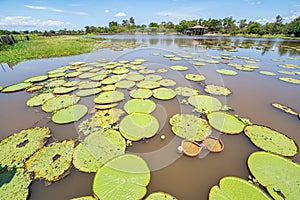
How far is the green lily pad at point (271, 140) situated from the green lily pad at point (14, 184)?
3946mm

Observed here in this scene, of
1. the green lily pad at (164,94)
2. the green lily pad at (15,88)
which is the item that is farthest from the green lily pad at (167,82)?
the green lily pad at (15,88)

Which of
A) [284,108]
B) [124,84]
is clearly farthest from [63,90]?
[284,108]

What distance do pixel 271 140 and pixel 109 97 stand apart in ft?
13.6

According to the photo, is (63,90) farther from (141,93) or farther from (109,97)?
(141,93)

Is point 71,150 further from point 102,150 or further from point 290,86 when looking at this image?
point 290,86

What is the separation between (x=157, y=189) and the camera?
6.65 ft

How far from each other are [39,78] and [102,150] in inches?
224

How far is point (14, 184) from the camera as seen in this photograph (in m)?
1.98

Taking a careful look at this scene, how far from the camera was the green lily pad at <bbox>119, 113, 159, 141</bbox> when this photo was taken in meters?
2.89

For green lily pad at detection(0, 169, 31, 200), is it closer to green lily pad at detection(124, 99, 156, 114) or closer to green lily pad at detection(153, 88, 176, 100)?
green lily pad at detection(124, 99, 156, 114)

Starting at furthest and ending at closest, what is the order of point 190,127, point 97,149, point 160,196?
point 190,127
point 97,149
point 160,196

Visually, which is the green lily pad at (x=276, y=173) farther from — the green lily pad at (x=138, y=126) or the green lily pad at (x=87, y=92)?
the green lily pad at (x=87, y=92)

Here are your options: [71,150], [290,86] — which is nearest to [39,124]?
[71,150]

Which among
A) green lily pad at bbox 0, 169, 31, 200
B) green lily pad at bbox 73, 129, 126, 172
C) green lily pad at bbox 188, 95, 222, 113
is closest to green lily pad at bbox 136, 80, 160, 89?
green lily pad at bbox 188, 95, 222, 113
